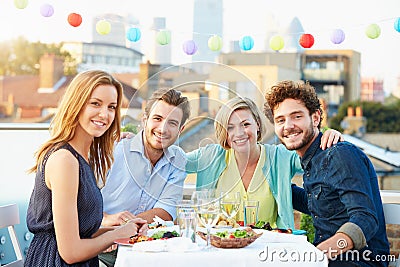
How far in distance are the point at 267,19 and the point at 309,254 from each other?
35.6 meters

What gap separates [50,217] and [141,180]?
1.77 feet

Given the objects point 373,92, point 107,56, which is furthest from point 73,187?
point 373,92

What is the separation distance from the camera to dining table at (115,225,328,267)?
163 centimetres

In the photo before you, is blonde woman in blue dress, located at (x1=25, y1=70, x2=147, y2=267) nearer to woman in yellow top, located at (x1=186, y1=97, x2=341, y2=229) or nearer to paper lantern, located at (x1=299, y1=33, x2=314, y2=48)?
woman in yellow top, located at (x1=186, y1=97, x2=341, y2=229)

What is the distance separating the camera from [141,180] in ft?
7.76

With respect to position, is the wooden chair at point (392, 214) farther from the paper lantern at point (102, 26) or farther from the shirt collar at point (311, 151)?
the paper lantern at point (102, 26)

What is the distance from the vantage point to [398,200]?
10.4 feet

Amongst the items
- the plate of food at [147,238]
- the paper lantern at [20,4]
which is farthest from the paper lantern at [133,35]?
the plate of food at [147,238]

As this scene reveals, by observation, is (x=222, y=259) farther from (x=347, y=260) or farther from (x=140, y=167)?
(x=140, y=167)

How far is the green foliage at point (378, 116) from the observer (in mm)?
36188

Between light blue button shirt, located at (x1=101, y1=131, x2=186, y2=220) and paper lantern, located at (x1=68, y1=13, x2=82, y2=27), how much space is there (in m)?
1.41

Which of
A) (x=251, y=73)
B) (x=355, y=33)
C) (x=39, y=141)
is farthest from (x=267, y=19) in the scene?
(x=39, y=141)

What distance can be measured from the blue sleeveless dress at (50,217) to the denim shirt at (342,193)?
26.8 inches

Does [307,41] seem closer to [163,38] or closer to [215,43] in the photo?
[215,43]
